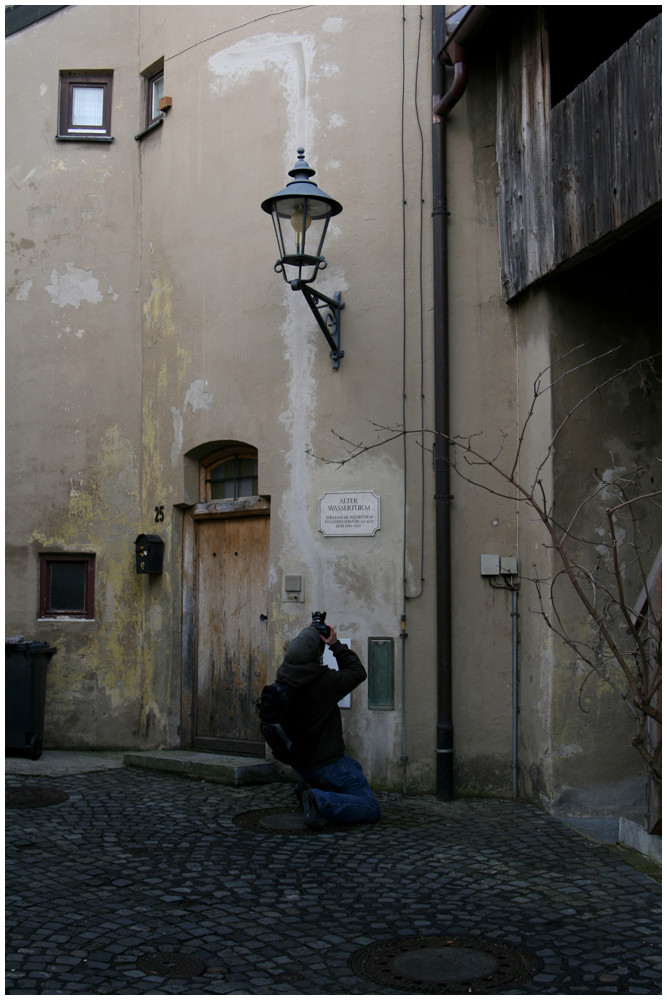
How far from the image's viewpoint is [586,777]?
7016 millimetres

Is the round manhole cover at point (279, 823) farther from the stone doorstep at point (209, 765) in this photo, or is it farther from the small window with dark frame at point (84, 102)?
the small window with dark frame at point (84, 102)

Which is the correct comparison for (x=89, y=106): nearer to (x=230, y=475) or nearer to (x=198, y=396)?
(x=198, y=396)

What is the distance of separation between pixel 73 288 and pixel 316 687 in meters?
5.71

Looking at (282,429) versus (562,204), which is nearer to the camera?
(562,204)

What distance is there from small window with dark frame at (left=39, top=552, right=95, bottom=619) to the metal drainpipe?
Answer: 13.6ft

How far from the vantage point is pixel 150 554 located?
9.55 m

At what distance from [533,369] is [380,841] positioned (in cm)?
366

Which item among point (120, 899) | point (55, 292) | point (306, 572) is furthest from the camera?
point (55, 292)

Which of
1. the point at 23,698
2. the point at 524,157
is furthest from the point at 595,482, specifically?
the point at 23,698

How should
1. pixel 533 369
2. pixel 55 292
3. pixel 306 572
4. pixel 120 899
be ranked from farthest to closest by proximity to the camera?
pixel 55 292
pixel 306 572
pixel 533 369
pixel 120 899

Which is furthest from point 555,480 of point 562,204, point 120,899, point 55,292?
point 55,292

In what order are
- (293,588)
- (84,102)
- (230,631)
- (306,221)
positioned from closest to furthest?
(306,221) < (293,588) < (230,631) < (84,102)

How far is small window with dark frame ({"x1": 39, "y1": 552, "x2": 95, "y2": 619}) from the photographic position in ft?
33.5

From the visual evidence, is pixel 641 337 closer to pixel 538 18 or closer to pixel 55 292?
pixel 538 18
